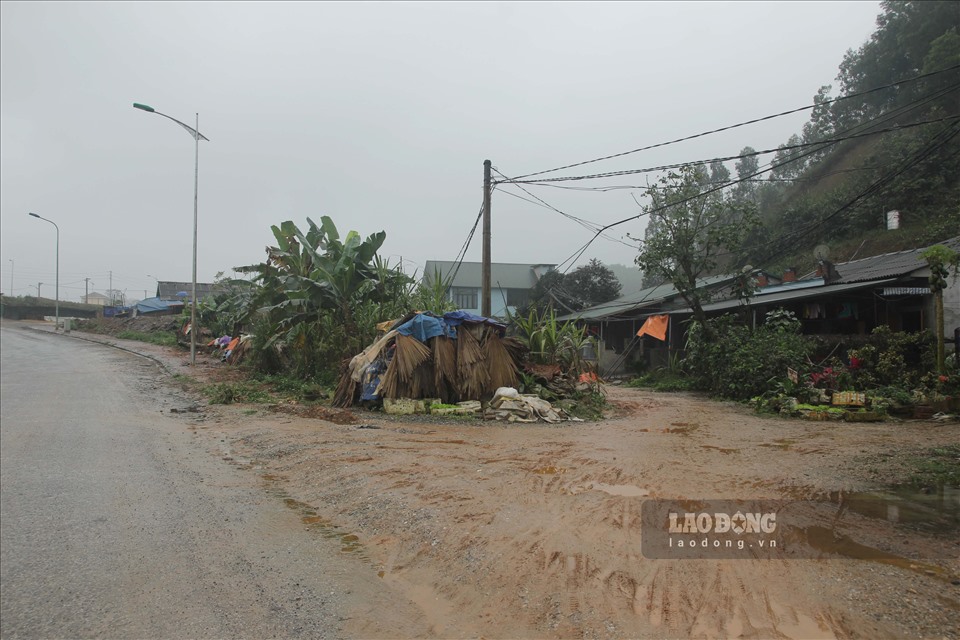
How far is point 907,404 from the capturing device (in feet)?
33.4

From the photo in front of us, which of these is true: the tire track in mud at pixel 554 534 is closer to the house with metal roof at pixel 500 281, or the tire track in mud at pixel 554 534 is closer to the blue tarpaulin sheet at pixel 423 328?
the blue tarpaulin sheet at pixel 423 328

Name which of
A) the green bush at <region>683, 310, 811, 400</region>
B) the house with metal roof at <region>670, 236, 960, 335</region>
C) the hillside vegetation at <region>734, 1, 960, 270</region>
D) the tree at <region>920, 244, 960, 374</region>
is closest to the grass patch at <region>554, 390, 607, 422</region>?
the green bush at <region>683, 310, 811, 400</region>

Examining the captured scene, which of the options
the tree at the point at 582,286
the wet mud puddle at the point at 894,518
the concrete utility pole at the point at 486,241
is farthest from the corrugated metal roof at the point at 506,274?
the wet mud puddle at the point at 894,518

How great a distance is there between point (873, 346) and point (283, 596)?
1344 cm

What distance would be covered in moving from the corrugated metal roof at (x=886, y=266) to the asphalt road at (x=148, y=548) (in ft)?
47.2

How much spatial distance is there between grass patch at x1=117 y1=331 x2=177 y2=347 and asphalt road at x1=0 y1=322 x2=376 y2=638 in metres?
24.4

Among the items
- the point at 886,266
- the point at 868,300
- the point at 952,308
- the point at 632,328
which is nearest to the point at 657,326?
the point at 632,328

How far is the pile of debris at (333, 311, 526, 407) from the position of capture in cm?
1095

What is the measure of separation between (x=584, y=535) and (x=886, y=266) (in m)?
17.2

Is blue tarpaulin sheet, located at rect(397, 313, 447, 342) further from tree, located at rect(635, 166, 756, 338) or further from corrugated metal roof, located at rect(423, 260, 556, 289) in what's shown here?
corrugated metal roof, located at rect(423, 260, 556, 289)

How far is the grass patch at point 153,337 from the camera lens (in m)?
30.5

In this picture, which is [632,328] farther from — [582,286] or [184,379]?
[184,379]

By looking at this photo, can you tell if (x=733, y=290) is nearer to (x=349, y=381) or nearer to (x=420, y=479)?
(x=349, y=381)

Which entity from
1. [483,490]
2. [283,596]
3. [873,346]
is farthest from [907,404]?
[283,596]
